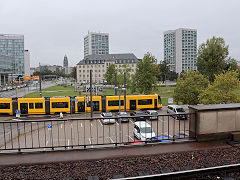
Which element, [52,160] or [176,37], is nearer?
[52,160]

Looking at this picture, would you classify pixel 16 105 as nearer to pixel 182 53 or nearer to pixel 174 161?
pixel 174 161

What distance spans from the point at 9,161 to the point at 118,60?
98234 millimetres

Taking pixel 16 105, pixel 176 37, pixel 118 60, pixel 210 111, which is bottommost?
pixel 16 105

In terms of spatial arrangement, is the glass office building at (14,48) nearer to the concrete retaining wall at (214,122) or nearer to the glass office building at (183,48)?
the glass office building at (183,48)

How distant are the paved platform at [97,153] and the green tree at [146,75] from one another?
2953 cm

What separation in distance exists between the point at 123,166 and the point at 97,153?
4.26 ft

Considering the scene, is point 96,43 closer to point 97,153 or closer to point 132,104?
point 132,104

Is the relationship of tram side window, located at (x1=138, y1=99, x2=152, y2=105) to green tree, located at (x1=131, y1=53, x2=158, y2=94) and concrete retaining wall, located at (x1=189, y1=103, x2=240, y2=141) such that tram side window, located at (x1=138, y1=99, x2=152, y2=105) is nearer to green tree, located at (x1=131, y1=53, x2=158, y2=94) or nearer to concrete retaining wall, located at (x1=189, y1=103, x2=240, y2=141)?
green tree, located at (x1=131, y1=53, x2=158, y2=94)

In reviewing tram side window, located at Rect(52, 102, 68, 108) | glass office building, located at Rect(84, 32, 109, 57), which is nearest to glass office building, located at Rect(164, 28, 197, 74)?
glass office building, located at Rect(84, 32, 109, 57)

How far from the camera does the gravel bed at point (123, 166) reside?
546 cm

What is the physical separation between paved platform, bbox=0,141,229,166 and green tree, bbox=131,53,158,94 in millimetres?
29526

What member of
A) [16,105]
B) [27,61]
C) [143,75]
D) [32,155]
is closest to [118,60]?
[143,75]

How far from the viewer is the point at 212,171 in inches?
211

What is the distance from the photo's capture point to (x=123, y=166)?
19.3ft
